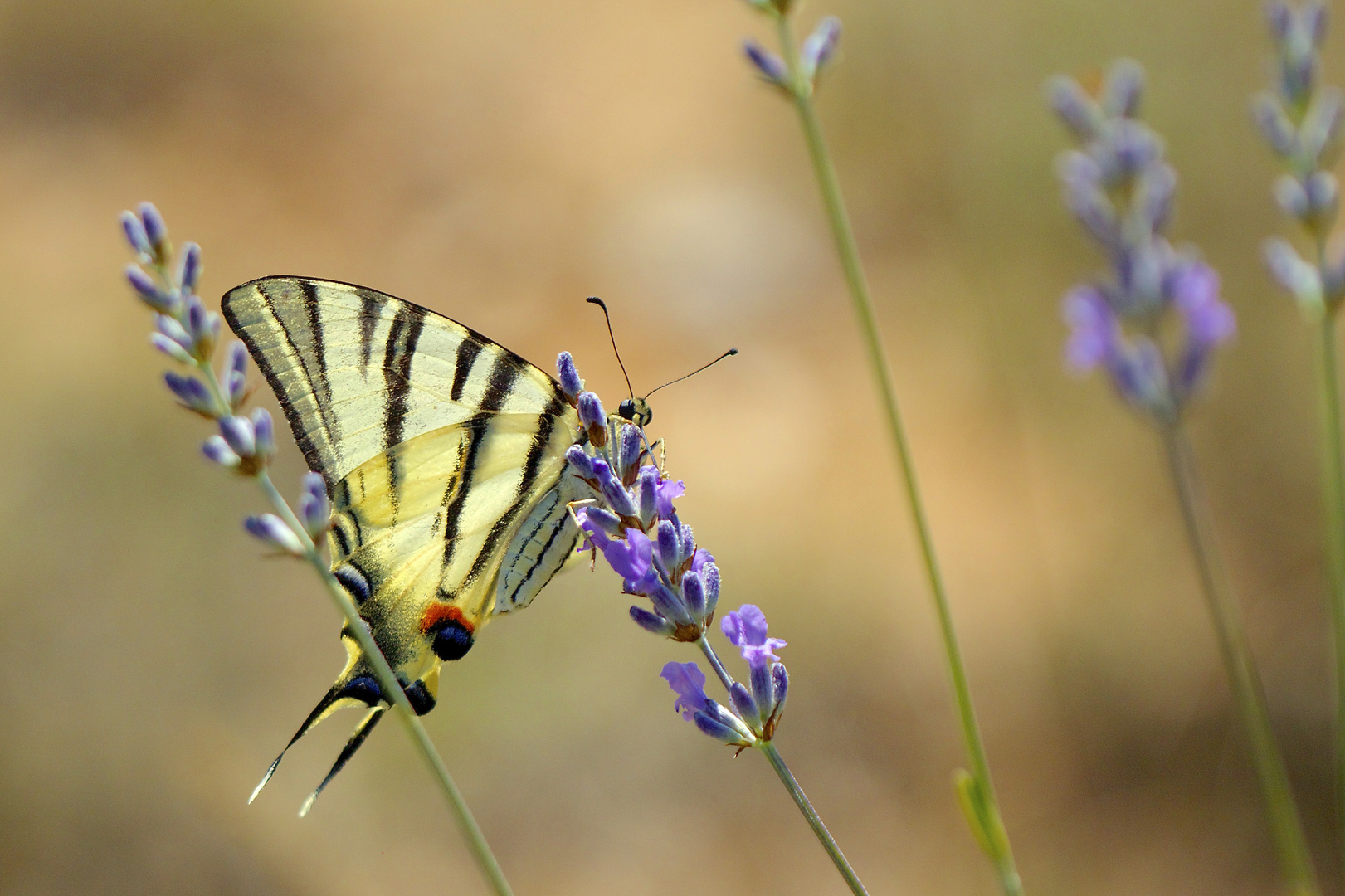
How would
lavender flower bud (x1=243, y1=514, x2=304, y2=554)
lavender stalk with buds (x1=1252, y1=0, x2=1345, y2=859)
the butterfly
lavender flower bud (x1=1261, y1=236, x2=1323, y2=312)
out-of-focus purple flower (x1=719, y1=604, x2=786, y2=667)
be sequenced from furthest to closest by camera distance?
the butterfly < lavender flower bud (x1=1261, y1=236, x2=1323, y2=312) < lavender stalk with buds (x1=1252, y1=0, x2=1345, y2=859) < out-of-focus purple flower (x1=719, y1=604, x2=786, y2=667) < lavender flower bud (x1=243, y1=514, x2=304, y2=554)

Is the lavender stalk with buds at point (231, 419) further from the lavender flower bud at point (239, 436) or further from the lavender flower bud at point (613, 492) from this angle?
the lavender flower bud at point (613, 492)

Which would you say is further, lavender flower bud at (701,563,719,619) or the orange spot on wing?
the orange spot on wing

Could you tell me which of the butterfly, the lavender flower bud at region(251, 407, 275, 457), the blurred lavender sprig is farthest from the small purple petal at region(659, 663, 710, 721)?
the blurred lavender sprig

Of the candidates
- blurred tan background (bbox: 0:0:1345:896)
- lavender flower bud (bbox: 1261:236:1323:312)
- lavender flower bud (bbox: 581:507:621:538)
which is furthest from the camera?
blurred tan background (bbox: 0:0:1345:896)

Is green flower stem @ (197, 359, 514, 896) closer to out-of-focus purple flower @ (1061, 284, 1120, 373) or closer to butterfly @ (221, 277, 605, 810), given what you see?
butterfly @ (221, 277, 605, 810)

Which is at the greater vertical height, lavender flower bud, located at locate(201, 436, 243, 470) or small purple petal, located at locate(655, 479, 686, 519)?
lavender flower bud, located at locate(201, 436, 243, 470)

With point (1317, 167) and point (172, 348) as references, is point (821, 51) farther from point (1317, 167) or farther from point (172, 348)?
point (172, 348)

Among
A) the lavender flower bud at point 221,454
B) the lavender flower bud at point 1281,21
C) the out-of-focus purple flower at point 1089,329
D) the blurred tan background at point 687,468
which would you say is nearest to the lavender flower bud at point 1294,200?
the lavender flower bud at point 1281,21

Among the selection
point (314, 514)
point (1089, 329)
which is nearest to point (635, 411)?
point (314, 514)
